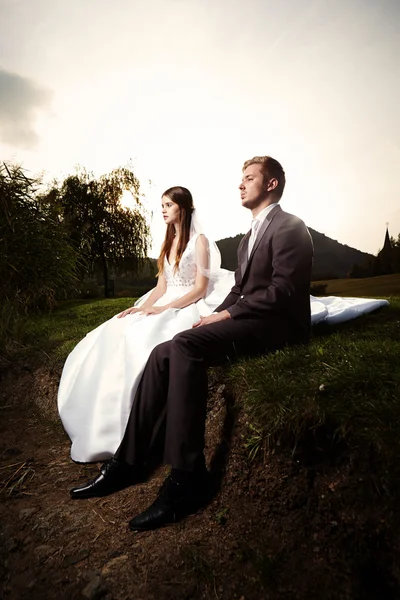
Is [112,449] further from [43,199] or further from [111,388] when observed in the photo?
[43,199]

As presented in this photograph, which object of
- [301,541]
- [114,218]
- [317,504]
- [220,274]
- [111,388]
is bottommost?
[301,541]

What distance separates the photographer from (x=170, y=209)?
14.5 ft

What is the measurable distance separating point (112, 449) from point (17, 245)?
4.35 meters

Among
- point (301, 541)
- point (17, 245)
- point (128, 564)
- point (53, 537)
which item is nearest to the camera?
point (301, 541)

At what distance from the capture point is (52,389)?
4.91 metres

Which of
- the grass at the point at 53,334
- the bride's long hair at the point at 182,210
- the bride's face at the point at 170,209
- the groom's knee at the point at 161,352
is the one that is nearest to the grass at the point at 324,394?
the groom's knee at the point at 161,352

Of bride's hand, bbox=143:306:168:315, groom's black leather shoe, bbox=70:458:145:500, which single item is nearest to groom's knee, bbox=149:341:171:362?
groom's black leather shoe, bbox=70:458:145:500

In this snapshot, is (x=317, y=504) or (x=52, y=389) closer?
(x=317, y=504)

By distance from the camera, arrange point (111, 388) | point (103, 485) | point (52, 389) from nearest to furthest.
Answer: point (103, 485) < point (111, 388) < point (52, 389)

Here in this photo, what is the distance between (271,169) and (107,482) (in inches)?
109

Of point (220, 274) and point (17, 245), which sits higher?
point (17, 245)

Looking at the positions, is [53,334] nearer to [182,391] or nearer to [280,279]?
[182,391]

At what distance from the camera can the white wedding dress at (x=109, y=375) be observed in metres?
3.25

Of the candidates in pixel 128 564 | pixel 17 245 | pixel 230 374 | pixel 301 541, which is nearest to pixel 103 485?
pixel 128 564
